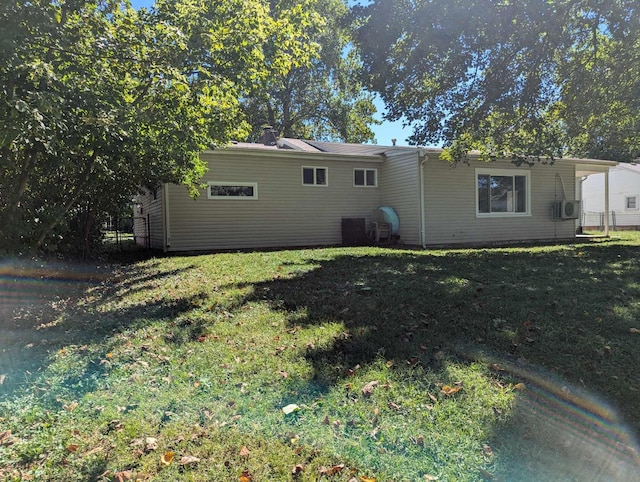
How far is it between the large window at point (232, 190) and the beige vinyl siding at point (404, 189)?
4526 millimetres

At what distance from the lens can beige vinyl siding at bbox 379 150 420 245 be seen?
43.1 feet

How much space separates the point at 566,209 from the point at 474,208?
377 cm

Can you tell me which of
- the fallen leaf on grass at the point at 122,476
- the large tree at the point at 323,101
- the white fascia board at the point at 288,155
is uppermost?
the large tree at the point at 323,101

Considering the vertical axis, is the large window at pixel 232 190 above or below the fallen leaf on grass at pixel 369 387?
above

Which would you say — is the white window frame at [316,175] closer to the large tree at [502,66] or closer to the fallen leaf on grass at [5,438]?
the large tree at [502,66]

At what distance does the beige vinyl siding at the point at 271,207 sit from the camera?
12.4 meters

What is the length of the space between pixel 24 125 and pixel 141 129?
83.8 inches

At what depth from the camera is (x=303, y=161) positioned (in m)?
13.7

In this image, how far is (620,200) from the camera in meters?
27.5

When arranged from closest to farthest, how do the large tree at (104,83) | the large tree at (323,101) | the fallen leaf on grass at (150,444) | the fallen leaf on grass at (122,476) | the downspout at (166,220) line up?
the fallen leaf on grass at (122,476), the fallen leaf on grass at (150,444), the large tree at (104,83), the downspout at (166,220), the large tree at (323,101)

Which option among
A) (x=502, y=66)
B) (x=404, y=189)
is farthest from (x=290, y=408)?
(x=404, y=189)

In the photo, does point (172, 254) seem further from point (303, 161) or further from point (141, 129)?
point (141, 129)

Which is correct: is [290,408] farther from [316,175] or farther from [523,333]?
[316,175]

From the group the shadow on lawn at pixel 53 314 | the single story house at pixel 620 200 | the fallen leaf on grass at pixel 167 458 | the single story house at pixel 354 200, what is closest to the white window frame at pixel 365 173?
the single story house at pixel 354 200
